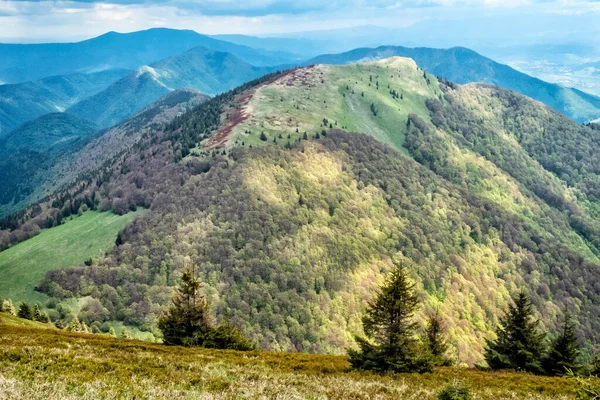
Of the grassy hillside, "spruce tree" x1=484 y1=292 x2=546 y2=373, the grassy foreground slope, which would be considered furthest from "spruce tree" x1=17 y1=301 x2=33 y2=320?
"spruce tree" x1=484 y1=292 x2=546 y2=373

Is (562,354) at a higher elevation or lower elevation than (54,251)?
higher

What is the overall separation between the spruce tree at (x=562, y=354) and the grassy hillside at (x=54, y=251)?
449 feet

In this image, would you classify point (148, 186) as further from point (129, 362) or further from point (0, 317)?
point (129, 362)

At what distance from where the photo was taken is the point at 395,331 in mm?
34875

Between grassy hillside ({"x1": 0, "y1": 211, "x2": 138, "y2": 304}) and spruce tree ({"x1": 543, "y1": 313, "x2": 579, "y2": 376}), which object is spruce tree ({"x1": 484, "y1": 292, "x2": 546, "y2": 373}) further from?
grassy hillside ({"x1": 0, "y1": 211, "x2": 138, "y2": 304})

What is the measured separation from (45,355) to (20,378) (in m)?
7.07

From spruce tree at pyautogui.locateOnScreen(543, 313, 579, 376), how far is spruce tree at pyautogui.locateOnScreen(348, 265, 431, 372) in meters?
26.2

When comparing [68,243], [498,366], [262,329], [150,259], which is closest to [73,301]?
[150,259]

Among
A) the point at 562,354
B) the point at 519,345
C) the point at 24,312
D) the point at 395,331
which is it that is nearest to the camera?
the point at 395,331

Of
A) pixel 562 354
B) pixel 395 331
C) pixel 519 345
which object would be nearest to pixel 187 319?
pixel 395 331

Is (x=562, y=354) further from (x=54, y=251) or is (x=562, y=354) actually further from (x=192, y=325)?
(x=54, y=251)

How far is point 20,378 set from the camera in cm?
2030

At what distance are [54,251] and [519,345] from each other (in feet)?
529

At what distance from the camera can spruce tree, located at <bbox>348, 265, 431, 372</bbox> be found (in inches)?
1357
